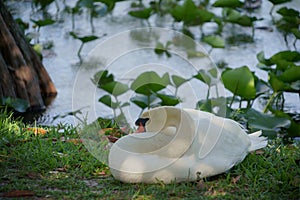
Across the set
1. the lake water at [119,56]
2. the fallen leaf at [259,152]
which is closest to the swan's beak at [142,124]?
the fallen leaf at [259,152]

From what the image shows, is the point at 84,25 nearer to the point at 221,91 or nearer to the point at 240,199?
the point at 221,91

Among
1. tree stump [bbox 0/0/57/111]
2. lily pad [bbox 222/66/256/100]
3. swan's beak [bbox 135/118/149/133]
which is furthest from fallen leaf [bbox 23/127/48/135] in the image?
tree stump [bbox 0/0/57/111]

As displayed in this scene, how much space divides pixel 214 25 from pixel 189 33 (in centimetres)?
57

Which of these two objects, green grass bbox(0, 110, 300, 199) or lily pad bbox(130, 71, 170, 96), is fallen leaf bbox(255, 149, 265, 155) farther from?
lily pad bbox(130, 71, 170, 96)

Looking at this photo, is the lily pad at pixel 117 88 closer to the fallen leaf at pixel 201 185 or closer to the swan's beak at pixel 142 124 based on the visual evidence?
the swan's beak at pixel 142 124

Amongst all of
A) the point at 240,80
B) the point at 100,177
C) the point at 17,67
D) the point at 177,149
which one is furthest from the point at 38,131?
the point at 17,67

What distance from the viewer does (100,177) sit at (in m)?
3.18

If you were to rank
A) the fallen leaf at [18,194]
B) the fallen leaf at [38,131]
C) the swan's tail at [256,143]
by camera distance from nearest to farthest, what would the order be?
1. the fallen leaf at [18,194]
2. the swan's tail at [256,143]
3. the fallen leaf at [38,131]

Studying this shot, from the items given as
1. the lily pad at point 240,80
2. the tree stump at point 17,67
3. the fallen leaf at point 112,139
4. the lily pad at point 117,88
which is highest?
the fallen leaf at point 112,139

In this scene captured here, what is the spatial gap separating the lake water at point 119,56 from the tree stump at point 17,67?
0.20 meters

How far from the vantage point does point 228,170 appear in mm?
3139

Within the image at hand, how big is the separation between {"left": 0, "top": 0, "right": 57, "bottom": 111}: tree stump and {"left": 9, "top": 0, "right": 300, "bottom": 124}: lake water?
0.20 metres

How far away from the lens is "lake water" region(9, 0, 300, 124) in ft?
19.4

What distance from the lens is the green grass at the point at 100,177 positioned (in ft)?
9.55
